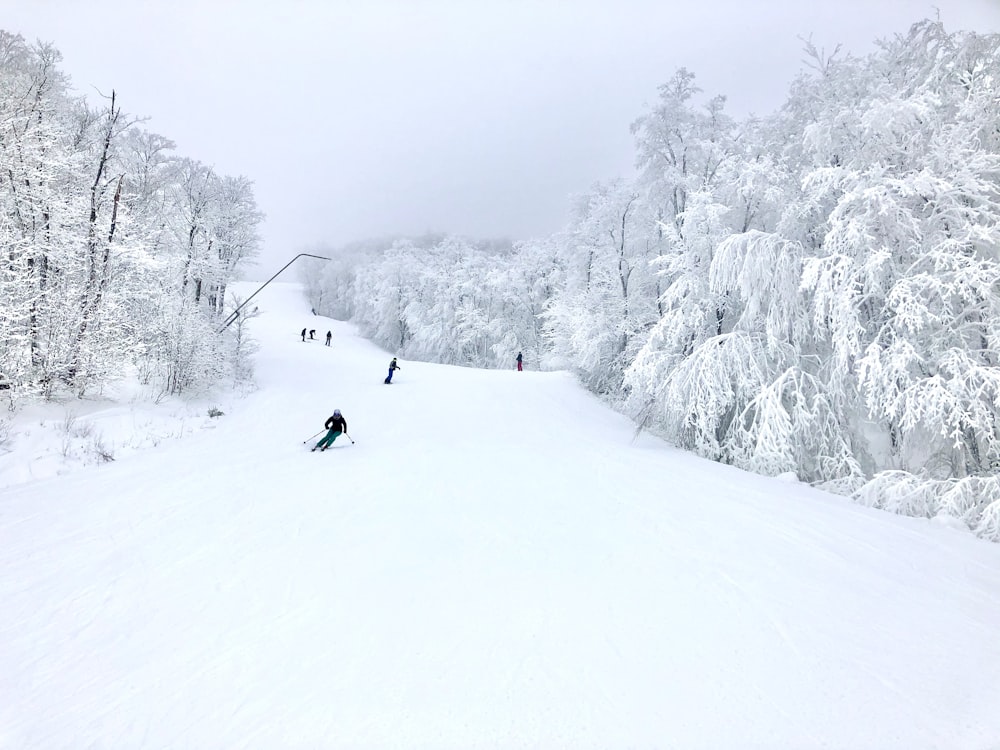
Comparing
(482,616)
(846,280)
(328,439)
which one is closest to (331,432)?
(328,439)

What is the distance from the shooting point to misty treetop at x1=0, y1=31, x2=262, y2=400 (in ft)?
33.6

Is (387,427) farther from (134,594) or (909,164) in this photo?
(909,164)

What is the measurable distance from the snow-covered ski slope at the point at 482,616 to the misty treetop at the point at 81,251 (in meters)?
5.64

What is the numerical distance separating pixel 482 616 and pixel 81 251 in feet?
53.0

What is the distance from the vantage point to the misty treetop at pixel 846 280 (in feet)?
26.8

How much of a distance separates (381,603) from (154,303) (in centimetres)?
1657

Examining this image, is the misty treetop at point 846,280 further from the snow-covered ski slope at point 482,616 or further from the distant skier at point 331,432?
the distant skier at point 331,432

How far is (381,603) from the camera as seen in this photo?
4.03 meters

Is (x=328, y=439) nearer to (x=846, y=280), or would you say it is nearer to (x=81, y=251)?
(x=81, y=251)

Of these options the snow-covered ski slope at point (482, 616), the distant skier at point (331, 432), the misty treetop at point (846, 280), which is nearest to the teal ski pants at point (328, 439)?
the distant skier at point (331, 432)

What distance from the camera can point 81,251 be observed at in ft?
41.2

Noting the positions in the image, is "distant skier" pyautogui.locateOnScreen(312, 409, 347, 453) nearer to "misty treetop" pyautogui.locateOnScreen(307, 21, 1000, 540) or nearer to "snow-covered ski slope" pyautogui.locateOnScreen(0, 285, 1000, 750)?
"snow-covered ski slope" pyautogui.locateOnScreen(0, 285, 1000, 750)

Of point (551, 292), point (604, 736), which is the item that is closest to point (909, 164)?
point (604, 736)

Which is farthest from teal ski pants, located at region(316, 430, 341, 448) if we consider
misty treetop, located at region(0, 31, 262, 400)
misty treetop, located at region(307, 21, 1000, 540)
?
misty treetop, located at region(307, 21, 1000, 540)
